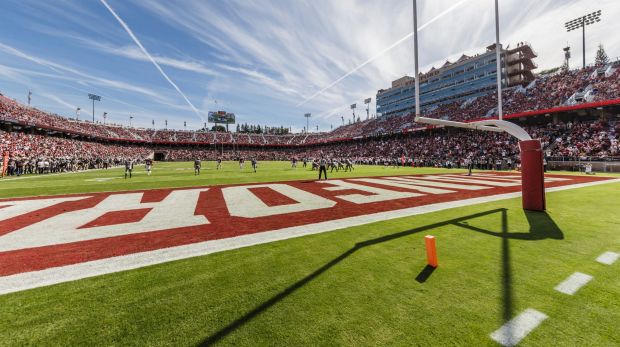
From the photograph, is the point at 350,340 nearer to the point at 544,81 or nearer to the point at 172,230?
the point at 172,230

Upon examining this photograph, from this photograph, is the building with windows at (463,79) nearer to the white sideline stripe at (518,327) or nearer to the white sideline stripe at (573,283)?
the white sideline stripe at (573,283)

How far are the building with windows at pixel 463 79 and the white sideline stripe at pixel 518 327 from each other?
7618 centimetres

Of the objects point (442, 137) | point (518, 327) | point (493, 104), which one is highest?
point (493, 104)

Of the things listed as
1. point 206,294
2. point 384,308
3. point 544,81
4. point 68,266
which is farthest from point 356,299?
point 544,81

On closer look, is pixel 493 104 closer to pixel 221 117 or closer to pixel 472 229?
pixel 472 229

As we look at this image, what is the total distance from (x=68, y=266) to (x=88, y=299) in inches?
60.9

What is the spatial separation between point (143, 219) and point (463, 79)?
94.2 metres

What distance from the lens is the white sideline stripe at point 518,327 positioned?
7.86 ft

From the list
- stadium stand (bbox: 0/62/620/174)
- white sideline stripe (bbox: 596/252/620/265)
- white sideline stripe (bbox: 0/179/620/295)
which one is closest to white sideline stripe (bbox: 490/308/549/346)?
white sideline stripe (bbox: 596/252/620/265)

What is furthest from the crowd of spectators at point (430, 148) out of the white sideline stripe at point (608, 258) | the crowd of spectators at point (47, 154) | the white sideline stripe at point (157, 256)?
the white sideline stripe at point (157, 256)

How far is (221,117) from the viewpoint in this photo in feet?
292

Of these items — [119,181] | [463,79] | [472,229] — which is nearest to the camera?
[472,229]

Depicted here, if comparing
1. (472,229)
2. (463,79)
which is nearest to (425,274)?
(472,229)

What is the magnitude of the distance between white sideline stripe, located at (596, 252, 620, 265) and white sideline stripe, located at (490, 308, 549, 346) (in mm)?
2476
